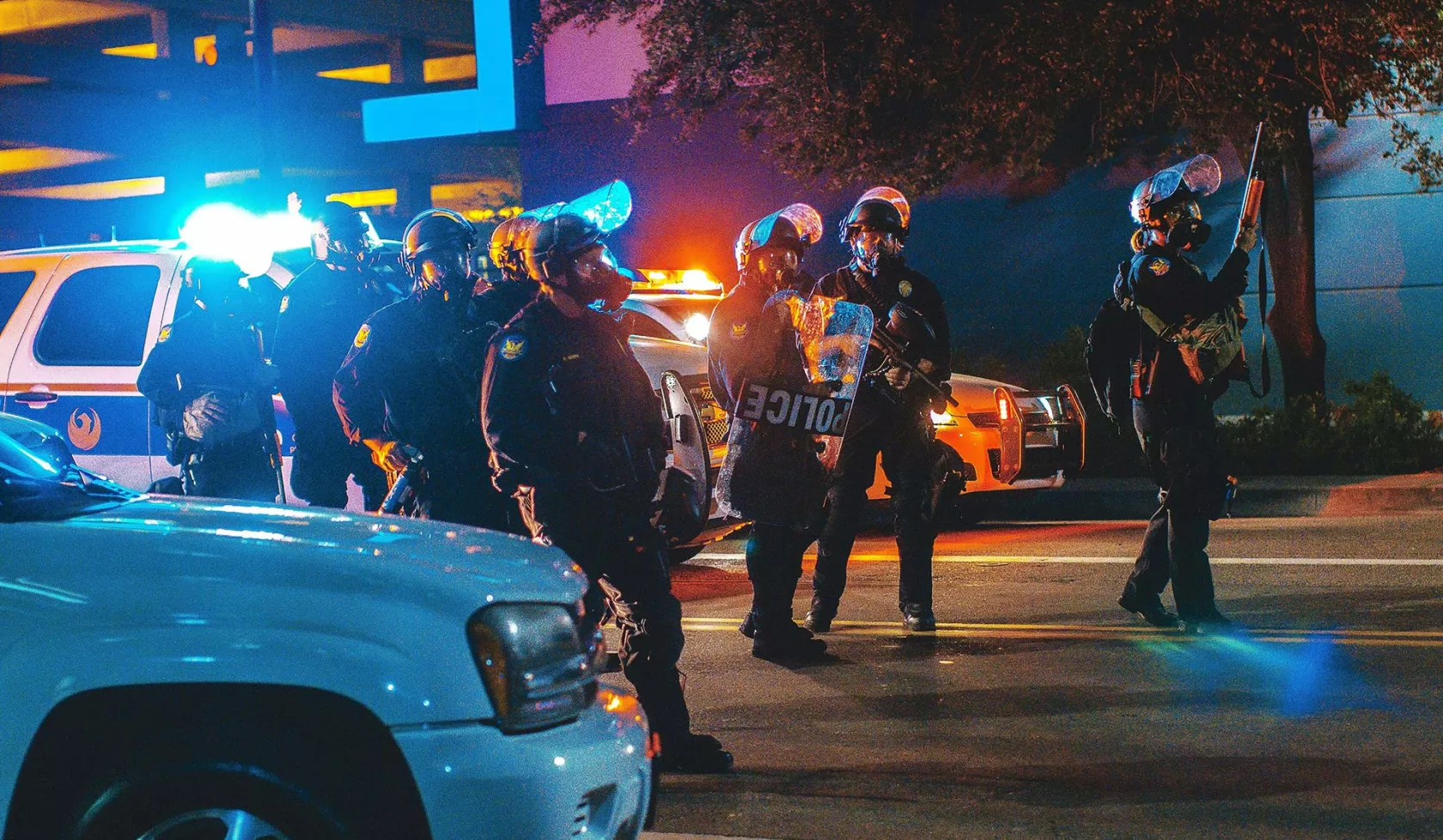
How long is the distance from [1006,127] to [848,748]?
10832 mm

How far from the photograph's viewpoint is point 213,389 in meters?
7.59

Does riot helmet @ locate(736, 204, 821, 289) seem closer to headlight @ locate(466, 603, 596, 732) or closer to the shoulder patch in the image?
the shoulder patch

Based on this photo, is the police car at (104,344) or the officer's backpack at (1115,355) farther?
the police car at (104,344)

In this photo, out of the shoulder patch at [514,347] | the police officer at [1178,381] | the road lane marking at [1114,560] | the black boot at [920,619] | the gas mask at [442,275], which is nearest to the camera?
the shoulder patch at [514,347]

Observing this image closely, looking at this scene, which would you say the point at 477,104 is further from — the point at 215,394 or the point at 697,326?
the point at 215,394

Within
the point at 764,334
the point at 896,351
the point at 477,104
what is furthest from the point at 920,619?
the point at 477,104

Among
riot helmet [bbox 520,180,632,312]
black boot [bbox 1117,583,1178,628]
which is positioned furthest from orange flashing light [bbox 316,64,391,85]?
riot helmet [bbox 520,180,632,312]

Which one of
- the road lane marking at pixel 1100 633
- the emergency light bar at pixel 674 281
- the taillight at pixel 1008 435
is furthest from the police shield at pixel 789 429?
the taillight at pixel 1008 435

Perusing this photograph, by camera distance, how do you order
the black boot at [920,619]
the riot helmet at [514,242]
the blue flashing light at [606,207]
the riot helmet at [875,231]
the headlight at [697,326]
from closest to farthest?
the blue flashing light at [606,207], the riot helmet at [514,242], the riot helmet at [875,231], the black boot at [920,619], the headlight at [697,326]

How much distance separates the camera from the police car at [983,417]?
417 inches

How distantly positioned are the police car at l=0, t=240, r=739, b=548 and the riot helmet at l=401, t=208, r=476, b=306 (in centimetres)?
186

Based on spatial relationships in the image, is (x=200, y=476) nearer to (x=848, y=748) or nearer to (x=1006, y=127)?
(x=848, y=748)

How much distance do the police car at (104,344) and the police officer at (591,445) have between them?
10.4ft

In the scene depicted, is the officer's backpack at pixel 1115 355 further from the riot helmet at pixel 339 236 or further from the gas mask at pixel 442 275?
the riot helmet at pixel 339 236
